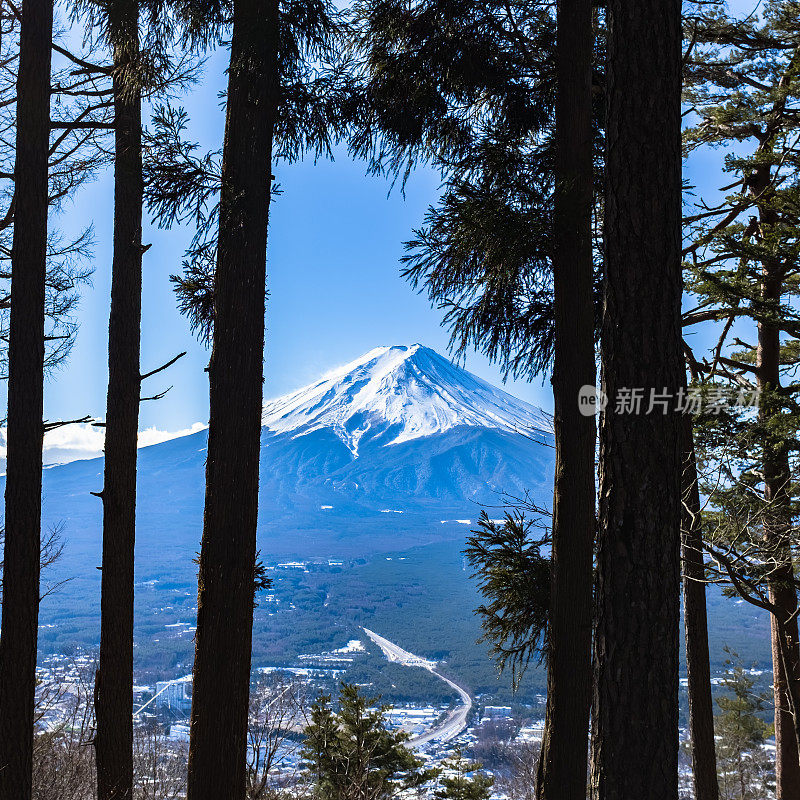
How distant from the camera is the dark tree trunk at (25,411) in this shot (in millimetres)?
4121

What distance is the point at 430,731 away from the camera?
3900 cm

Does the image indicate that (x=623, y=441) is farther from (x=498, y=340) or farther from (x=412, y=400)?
(x=412, y=400)

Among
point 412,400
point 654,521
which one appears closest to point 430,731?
point 654,521

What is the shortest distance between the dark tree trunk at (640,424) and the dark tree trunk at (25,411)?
3406mm

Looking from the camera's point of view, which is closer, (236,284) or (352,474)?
(236,284)

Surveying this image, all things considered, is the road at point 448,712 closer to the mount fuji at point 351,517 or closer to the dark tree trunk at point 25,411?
the mount fuji at point 351,517

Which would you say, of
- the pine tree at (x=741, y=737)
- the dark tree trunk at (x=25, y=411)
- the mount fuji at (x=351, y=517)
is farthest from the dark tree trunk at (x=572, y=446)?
the mount fuji at (x=351, y=517)

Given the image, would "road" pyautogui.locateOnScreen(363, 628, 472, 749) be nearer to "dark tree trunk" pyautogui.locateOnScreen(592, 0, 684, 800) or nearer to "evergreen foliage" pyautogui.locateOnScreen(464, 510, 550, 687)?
"evergreen foliage" pyautogui.locateOnScreen(464, 510, 550, 687)

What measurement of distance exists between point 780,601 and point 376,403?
12679 cm

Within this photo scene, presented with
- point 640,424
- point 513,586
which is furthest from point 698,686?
point 640,424

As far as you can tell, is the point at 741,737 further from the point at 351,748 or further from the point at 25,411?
the point at 25,411

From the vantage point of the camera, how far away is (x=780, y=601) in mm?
7383

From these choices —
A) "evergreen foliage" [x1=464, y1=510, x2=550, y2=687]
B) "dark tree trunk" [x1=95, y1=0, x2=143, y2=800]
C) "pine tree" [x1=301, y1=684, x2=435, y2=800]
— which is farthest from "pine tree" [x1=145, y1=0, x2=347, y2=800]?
"pine tree" [x1=301, y1=684, x2=435, y2=800]

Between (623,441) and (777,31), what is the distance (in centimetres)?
784
